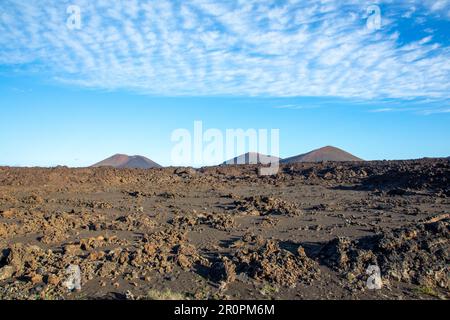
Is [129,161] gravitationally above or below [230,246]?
above

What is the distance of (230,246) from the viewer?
809 centimetres

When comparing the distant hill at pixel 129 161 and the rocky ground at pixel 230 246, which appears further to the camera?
the distant hill at pixel 129 161

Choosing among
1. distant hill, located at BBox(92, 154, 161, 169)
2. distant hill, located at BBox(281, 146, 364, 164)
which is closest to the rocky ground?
distant hill, located at BBox(281, 146, 364, 164)

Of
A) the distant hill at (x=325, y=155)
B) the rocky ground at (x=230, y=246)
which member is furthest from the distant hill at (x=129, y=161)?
the rocky ground at (x=230, y=246)

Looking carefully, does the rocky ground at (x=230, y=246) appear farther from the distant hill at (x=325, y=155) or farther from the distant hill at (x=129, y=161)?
the distant hill at (x=129, y=161)

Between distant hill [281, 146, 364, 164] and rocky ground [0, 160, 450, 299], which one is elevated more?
distant hill [281, 146, 364, 164]

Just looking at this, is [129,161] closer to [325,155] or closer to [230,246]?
[325,155]

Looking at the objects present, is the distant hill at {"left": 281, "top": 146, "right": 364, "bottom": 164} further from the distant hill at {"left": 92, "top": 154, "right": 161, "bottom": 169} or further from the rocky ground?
the rocky ground

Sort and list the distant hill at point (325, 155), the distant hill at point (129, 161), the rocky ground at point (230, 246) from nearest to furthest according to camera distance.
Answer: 1. the rocky ground at point (230, 246)
2. the distant hill at point (325, 155)
3. the distant hill at point (129, 161)

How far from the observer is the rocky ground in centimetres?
605

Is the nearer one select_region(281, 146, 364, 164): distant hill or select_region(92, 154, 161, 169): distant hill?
select_region(281, 146, 364, 164): distant hill

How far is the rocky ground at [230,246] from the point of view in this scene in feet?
19.9

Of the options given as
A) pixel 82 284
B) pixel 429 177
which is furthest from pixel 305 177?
pixel 82 284

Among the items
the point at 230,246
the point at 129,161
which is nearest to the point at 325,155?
the point at 129,161
